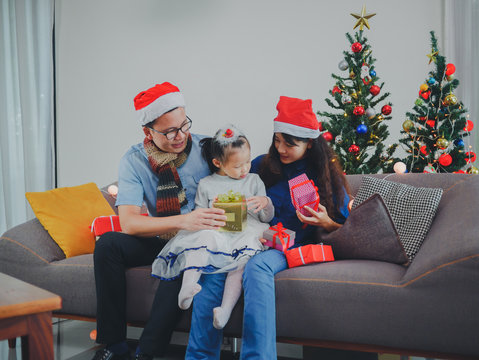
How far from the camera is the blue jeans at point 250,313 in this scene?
1473mm

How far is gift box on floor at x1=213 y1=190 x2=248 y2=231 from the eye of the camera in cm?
174

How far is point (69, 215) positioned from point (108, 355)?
0.91 meters

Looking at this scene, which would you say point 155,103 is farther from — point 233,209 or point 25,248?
point 25,248

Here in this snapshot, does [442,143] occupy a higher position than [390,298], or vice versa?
[442,143]

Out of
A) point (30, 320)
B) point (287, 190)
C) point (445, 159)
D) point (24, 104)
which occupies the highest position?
point (24, 104)

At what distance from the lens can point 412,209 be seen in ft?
6.37

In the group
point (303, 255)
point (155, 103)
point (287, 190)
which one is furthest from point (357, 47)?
point (303, 255)

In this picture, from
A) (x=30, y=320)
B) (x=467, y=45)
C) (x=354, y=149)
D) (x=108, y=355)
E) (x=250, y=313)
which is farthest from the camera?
(x=467, y=45)

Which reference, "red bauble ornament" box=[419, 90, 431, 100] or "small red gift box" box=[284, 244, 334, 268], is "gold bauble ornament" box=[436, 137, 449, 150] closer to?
"red bauble ornament" box=[419, 90, 431, 100]

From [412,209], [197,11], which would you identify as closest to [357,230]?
[412,209]

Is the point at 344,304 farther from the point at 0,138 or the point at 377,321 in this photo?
the point at 0,138

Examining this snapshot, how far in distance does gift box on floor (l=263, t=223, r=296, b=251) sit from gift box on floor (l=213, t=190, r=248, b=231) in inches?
5.5

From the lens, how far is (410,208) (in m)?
1.95

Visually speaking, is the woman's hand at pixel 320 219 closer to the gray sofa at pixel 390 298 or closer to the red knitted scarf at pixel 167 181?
the gray sofa at pixel 390 298
